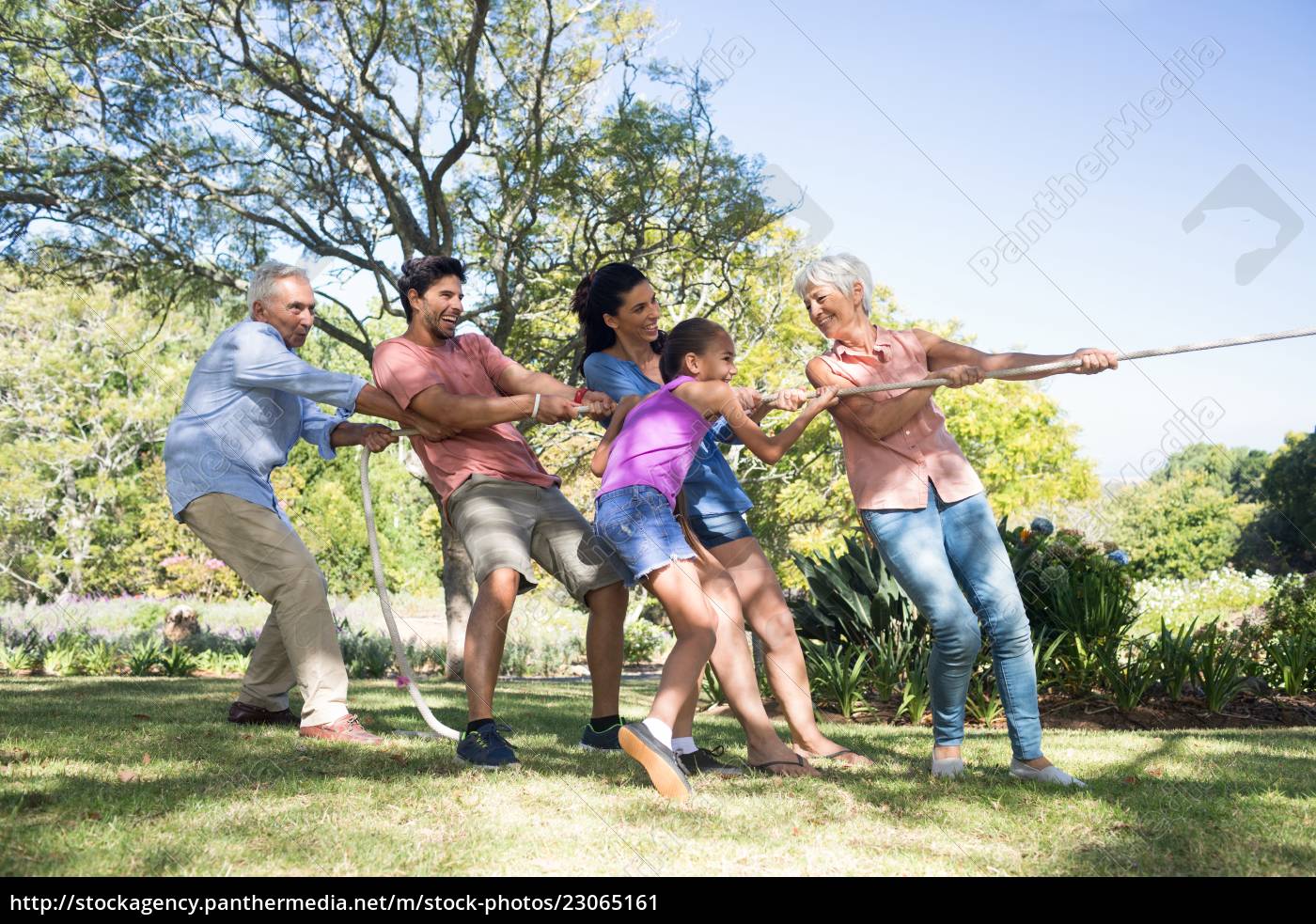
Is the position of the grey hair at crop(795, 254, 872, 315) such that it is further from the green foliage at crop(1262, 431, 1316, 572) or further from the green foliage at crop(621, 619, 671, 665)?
the green foliage at crop(1262, 431, 1316, 572)

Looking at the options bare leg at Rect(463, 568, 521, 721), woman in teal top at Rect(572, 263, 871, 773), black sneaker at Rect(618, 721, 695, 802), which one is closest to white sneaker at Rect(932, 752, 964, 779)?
woman in teal top at Rect(572, 263, 871, 773)

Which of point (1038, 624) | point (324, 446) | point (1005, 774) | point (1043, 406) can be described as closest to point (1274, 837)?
point (1005, 774)

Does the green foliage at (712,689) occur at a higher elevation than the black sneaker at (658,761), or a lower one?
lower

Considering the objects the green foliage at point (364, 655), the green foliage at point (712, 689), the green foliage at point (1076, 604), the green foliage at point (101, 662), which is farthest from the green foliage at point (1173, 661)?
the green foliage at point (101, 662)

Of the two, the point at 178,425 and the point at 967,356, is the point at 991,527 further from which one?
the point at 178,425

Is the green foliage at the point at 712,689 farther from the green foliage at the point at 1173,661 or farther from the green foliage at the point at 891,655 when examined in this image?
the green foliage at the point at 1173,661

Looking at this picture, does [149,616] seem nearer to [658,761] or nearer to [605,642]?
[605,642]

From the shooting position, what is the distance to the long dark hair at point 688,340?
164 inches

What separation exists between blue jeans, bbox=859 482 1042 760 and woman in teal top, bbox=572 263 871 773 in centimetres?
55

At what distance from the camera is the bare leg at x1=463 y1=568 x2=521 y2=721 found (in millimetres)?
4273

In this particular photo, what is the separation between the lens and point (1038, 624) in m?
7.50

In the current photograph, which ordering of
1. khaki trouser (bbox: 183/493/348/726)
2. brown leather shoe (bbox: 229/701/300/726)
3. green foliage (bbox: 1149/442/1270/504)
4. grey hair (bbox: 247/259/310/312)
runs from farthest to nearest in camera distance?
green foliage (bbox: 1149/442/1270/504)
brown leather shoe (bbox: 229/701/300/726)
grey hair (bbox: 247/259/310/312)
khaki trouser (bbox: 183/493/348/726)

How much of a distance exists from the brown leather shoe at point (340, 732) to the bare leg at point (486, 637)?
0.69 meters

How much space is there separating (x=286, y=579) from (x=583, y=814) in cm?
234
